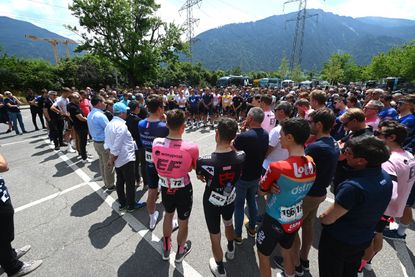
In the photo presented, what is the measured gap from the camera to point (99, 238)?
3658 mm

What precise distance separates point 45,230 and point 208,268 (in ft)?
9.99

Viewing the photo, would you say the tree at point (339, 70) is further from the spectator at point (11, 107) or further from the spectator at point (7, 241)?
the spectator at point (7, 241)

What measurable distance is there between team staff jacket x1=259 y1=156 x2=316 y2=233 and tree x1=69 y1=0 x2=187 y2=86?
31424mm

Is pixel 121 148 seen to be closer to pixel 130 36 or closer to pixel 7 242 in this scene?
pixel 7 242

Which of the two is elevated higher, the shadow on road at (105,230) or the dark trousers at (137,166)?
the dark trousers at (137,166)

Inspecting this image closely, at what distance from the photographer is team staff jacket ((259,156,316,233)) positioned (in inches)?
84.2

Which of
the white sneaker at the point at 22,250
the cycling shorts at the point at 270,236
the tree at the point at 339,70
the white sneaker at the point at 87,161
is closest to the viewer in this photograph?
the cycling shorts at the point at 270,236

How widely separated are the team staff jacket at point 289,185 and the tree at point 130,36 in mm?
31424

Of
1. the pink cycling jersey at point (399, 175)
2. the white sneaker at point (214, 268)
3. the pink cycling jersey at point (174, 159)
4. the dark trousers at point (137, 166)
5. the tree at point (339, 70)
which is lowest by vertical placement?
the tree at point (339, 70)

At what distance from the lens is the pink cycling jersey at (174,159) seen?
108 inches

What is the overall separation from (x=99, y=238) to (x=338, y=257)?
3501 mm

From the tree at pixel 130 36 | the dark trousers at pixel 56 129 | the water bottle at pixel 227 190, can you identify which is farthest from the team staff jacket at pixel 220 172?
the tree at pixel 130 36

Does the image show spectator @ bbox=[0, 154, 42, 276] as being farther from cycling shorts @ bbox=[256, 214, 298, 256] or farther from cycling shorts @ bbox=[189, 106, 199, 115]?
cycling shorts @ bbox=[189, 106, 199, 115]

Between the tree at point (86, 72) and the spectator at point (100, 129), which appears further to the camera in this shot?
the tree at point (86, 72)
